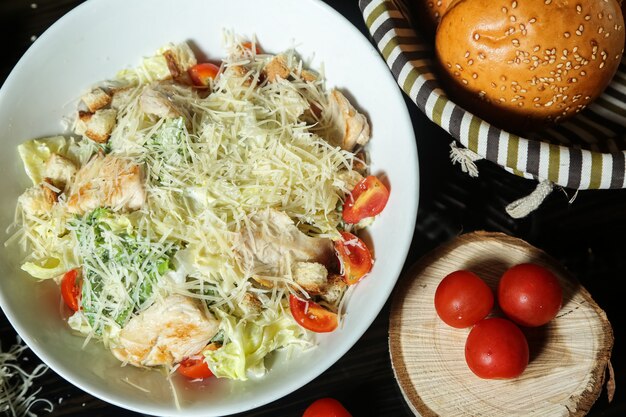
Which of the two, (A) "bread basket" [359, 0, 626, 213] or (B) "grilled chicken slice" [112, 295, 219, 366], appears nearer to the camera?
(A) "bread basket" [359, 0, 626, 213]

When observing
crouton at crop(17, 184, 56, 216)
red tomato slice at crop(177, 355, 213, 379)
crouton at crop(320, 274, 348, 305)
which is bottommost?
red tomato slice at crop(177, 355, 213, 379)

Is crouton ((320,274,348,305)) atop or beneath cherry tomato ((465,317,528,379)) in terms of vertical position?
atop

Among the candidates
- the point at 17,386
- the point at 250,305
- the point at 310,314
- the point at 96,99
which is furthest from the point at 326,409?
the point at 96,99

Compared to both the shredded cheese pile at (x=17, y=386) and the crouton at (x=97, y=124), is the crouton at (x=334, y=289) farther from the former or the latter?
the shredded cheese pile at (x=17, y=386)

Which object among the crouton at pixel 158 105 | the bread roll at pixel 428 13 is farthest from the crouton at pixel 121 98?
the bread roll at pixel 428 13

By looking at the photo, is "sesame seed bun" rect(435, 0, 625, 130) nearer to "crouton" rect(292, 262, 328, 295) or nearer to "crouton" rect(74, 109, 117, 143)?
"crouton" rect(292, 262, 328, 295)

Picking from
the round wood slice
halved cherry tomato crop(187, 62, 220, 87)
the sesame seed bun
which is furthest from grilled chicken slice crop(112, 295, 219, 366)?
the sesame seed bun
